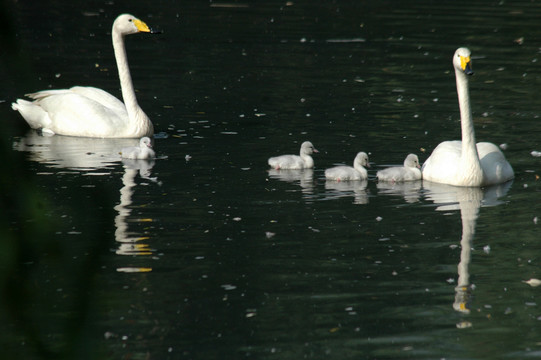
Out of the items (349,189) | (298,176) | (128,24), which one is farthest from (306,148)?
(128,24)

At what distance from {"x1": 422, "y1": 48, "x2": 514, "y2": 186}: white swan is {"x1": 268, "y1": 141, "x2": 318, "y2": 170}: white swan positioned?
1559mm

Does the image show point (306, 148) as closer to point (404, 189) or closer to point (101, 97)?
point (404, 189)

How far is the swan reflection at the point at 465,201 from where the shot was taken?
840cm

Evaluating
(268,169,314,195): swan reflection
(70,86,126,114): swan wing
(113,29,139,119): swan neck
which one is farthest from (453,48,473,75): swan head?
(70,86,126,114): swan wing

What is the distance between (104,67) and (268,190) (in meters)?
10.6

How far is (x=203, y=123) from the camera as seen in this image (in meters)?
15.3

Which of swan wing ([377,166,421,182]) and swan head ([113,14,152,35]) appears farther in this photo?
swan head ([113,14,152,35])

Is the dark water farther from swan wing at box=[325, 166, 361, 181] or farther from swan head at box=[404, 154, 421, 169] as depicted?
swan head at box=[404, 154, 421, 169]

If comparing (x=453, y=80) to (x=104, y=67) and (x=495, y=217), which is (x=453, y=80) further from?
(x=495, y=217)

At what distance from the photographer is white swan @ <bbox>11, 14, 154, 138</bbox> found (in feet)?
47.7

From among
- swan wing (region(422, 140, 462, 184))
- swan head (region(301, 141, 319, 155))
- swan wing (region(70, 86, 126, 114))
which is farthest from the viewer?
swan wing (region(70, 86, 126, 114))

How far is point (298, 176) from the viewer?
11.9 meters

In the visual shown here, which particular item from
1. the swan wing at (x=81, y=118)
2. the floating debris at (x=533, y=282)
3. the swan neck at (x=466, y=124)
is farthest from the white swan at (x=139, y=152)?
the floating debris at (x=533, y=282)

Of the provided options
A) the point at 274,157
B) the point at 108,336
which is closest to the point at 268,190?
the point at 274,157
